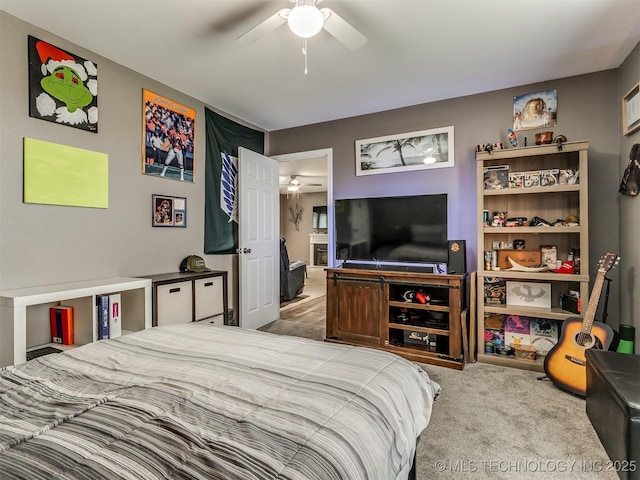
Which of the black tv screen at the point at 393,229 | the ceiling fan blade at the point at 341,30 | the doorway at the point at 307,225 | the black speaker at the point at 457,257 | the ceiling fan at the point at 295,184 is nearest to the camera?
the ceiling fan blade at the point at 341,30

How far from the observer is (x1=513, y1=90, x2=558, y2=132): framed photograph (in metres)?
3.04

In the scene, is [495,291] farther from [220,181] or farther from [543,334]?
[220,181]

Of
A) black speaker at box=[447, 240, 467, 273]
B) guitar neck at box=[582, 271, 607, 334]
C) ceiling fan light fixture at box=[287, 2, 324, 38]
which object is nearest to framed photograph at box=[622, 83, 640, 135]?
guitar neck at box=[582, 271, 607, 334]

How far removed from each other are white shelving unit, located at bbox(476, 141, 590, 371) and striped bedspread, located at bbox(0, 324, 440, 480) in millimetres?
1922

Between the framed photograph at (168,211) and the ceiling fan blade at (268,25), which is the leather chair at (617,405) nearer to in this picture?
the ceiling fan blade at (268,25)

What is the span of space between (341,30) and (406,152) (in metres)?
2.01

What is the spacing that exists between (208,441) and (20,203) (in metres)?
2.31

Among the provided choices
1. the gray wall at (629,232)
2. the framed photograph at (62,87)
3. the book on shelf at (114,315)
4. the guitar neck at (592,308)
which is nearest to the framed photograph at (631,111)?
the gray wall at (629,232)

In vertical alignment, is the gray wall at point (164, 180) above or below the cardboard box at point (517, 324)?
above

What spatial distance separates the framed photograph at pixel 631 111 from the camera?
2.39 m

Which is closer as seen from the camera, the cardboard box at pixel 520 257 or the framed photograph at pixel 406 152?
the cardboard box at pixel 520 257

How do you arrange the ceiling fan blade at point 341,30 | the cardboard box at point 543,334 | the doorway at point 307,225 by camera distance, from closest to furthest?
the ceiling fan blade at point 341,30 → the cardboard box at point 543,334 → the doorway at point 307,225

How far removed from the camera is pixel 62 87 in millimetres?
2352

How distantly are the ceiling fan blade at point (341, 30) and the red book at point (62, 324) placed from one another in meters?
→ 2.51
